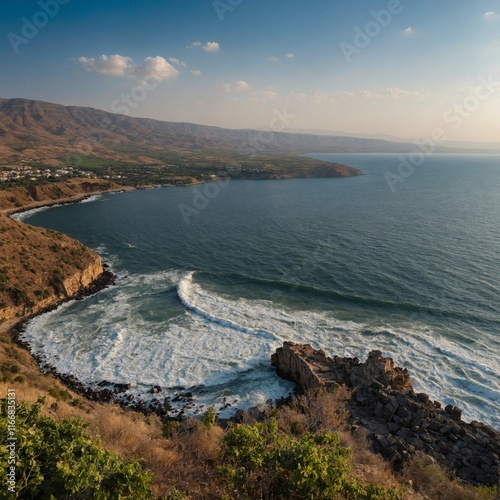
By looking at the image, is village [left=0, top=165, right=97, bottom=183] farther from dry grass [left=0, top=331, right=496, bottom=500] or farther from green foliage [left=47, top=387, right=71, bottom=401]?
dry grass [left=0, top=331, right=496, bottom=500]

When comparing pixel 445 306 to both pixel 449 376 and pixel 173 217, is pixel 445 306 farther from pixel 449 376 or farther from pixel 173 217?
pixel 173 217

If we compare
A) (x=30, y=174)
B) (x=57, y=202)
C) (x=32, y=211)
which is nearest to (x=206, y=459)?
(x=32, y=211)

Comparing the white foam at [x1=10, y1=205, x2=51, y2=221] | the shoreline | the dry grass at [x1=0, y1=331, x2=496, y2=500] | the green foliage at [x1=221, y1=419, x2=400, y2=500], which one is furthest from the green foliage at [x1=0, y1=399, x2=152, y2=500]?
the shoreline

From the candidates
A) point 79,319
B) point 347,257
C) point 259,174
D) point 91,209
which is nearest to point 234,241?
point 347,257

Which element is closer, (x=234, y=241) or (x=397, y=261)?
(x=397, y=261)

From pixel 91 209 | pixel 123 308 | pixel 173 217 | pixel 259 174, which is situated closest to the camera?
pixel 123 308

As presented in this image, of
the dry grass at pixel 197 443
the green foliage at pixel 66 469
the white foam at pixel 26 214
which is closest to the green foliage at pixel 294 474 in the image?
the dry grass at pixel 197 443

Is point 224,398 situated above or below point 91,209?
below
